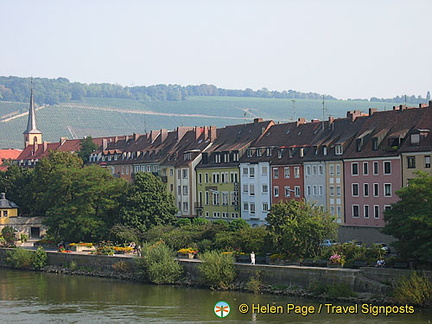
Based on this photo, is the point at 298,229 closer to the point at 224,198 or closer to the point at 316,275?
the point at 316,275

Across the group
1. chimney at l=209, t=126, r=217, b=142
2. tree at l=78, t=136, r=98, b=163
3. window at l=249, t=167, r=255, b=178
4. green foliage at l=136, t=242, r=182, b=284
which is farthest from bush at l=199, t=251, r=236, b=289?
tree at l=78, t=136, r=98, b=163

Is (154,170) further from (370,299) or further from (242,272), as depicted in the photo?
(370,299)

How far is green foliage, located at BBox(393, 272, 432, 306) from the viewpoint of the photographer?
171 feet

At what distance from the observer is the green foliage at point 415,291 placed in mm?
52094

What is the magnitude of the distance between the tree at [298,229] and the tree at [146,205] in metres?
20.5

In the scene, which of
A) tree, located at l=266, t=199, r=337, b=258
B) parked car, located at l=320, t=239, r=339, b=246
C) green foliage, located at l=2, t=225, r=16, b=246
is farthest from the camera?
green foliage, located at l=2, t=225, r=16, b=246

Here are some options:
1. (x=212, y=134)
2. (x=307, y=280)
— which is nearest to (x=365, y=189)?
(x=307, y=280)

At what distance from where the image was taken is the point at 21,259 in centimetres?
8519

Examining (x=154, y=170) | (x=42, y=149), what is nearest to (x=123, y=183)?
(x=154, y=170)

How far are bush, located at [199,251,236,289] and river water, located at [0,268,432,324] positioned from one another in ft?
2.99

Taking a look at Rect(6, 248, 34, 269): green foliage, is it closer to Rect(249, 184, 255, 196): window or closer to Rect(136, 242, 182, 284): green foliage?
Rect(136, 242, 182, 284): green foliage

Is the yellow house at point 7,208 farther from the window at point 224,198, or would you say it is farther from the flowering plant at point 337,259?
the flowering plant at point 337,259

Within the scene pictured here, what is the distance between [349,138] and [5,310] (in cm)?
3599

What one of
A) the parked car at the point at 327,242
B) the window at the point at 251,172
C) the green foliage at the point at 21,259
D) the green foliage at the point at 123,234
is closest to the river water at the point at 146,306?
the parked car at the point at 327,242
